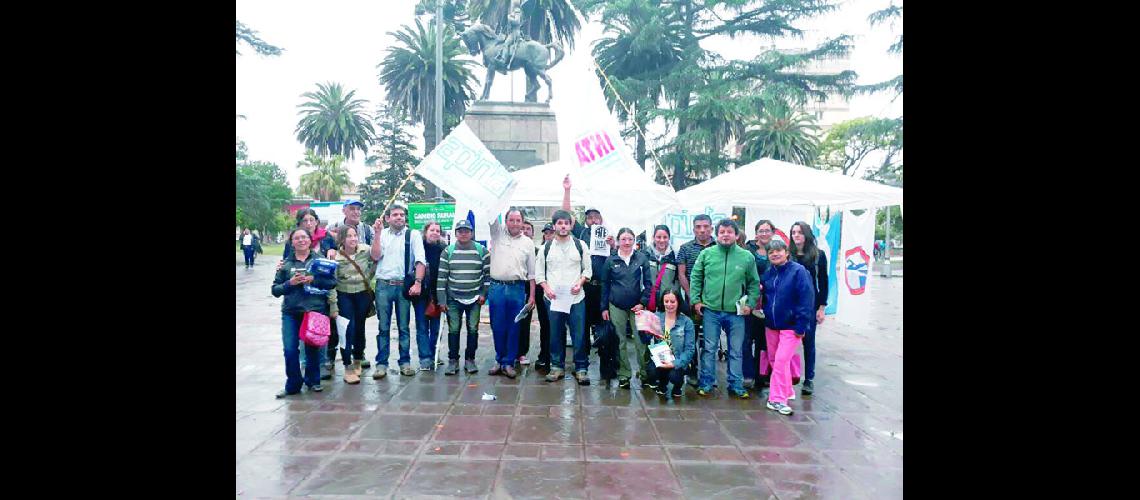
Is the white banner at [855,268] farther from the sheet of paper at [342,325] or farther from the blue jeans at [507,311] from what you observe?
the sheet of paper at [342,325]

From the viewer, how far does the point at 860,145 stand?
38469mm

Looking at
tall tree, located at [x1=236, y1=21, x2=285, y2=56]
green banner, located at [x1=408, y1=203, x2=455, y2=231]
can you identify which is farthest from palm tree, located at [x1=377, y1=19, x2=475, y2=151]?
green banner, located at [x1=408, y1=203, x2=455, y2=231]

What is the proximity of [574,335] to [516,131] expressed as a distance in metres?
11.2

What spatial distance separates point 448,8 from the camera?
36.1m

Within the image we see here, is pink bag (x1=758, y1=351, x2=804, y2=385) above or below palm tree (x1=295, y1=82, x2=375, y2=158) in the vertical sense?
below

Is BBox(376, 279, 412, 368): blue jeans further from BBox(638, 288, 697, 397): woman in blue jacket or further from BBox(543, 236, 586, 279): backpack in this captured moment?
BBox(638, 288, 697, 397): woman in blue jacket

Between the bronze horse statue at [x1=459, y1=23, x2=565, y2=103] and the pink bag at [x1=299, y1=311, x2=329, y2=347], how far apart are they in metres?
13.8

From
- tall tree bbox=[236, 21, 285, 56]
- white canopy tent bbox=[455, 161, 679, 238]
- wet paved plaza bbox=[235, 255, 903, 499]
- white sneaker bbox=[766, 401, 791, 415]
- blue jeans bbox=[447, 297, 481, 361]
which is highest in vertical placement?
tall tree bbox=[236, 21, 285, 56]

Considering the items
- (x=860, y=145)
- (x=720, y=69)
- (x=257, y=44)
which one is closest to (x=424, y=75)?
(x=257, y=44)

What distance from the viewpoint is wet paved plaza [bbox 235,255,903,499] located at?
145 inches

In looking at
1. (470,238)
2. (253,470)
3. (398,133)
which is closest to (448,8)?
(398,133)

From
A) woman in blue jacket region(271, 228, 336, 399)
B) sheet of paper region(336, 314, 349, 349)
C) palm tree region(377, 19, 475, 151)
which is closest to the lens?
woman in blue jacket region(271, 228, 336, 399)

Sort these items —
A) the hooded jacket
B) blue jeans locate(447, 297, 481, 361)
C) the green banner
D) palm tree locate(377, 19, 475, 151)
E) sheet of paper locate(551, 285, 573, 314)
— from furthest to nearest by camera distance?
1. palm tree locate(377, 19, 475, 151)
2. the green banner
3. blue jeans locate(447, 297, 481, 361)
4. sheet of paper locate(551, 285, 573, 314)
5. the hooded jacket
